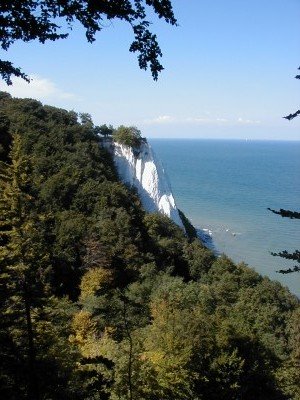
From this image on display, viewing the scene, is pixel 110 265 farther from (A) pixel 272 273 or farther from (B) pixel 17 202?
(A) pixel 272 273

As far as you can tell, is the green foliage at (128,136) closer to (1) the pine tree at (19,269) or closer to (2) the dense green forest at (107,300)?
(2) the dense green forest at (107,300)

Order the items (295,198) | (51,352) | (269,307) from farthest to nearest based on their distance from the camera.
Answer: (295,198) < (269,307) < (51,352)

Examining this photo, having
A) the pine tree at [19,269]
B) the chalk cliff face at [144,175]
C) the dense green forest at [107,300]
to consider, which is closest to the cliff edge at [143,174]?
the chalk cliff face at [144,175]

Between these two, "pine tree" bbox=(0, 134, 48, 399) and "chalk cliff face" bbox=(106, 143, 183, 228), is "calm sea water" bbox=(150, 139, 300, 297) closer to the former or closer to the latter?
"chalk cliff face" bbox=(106, 143, 183, 228)

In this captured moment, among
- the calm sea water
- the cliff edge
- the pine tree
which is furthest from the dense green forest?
the calm sea water

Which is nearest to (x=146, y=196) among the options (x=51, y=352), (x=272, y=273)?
(x=272, y=273)

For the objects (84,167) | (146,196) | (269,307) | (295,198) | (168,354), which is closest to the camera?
(168,354)
